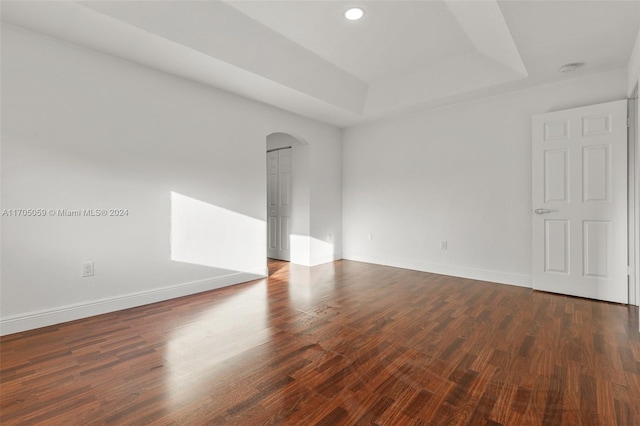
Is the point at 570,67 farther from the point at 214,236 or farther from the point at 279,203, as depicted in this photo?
the point at 279,203

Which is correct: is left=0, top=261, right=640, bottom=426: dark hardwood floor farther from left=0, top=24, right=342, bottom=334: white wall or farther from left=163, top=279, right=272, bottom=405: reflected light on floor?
left=0, top=24, right=342, bottom=334: white wall

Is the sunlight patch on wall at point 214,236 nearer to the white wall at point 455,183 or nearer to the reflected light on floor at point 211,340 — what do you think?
the reflected light on floor at point 211,340

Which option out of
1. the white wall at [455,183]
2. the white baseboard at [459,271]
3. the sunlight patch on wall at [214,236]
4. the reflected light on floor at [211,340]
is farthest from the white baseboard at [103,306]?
the white wall at [455,183]

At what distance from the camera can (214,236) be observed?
3992 mm

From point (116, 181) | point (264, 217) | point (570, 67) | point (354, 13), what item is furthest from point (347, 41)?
point (116, 181)

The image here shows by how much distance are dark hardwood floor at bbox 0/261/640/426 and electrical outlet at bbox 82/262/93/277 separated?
419mm

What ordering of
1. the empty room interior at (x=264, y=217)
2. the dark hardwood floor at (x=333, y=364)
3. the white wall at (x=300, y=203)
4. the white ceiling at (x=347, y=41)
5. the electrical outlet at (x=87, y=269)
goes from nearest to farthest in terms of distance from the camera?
the dark hardwood floor at (x=333, y=364)
the empty room interior at (x=264, y=217)
the white ceiling at (x=347, y=41)
the electrical outlet at (x=87, y=269)
the white wall at (x=300, y=203)

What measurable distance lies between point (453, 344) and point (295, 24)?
10.8 ft

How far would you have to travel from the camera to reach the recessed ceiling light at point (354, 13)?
2.98 meters

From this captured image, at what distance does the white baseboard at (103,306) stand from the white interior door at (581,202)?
394 cm

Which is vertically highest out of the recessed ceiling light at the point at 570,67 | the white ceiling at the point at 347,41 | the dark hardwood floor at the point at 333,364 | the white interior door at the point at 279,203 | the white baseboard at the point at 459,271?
the white ceiling at the point at 347,41

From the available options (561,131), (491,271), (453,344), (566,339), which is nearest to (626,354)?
(566,339)

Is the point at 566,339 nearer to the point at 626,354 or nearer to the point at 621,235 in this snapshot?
the point at 626,354

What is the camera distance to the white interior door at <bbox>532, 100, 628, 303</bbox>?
334 centimetres
